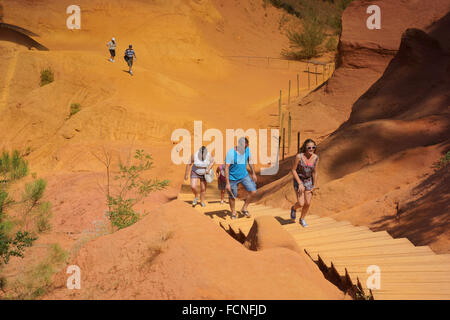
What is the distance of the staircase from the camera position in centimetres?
346

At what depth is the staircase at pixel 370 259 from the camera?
3.46m

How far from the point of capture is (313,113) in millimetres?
17266

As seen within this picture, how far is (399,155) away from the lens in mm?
7938

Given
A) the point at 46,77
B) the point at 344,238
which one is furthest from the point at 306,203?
the point at 46,77

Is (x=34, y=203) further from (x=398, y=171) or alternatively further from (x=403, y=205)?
(x=398, y=171)

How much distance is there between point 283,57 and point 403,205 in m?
24.6

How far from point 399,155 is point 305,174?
3.00 metres

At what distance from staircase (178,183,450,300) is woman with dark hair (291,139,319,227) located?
28 cm

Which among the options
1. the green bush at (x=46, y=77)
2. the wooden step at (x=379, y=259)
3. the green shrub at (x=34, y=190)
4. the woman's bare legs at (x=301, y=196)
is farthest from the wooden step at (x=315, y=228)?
the green bush at (x=46, y=77)

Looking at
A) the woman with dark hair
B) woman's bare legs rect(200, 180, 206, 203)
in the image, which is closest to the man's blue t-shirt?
the woman with dark hair

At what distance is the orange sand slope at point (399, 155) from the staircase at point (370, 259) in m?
0.83

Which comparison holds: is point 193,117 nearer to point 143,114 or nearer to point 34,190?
point 143,114

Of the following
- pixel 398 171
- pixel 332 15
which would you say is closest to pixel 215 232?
pixel 398 171

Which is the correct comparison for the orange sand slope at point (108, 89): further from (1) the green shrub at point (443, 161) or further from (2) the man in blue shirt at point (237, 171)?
(1) the green shrub at point (443, 161)
